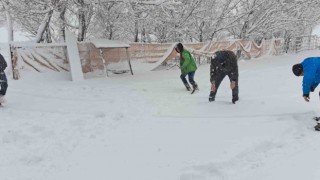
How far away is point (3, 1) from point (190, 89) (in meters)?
6.79

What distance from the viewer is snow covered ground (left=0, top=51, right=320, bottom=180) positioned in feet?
16.1

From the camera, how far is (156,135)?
6297mm

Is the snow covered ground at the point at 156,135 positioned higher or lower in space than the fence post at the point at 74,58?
lower

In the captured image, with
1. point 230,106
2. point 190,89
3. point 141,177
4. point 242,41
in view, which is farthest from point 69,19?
point 141,177

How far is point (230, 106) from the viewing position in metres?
8.05

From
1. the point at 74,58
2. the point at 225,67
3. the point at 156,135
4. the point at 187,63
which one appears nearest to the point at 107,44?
the point at 74,58

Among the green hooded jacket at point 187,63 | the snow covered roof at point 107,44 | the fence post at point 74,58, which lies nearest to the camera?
the green hooded jacket at point 187,63

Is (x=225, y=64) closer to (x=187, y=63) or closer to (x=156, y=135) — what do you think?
(x=187, y=63)

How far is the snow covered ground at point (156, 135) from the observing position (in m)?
4.92

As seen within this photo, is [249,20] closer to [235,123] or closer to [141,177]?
[235,123]

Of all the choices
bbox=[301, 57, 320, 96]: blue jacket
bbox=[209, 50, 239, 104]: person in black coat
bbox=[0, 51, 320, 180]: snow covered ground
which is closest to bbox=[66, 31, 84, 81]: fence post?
bbox=[0, 51, 320, 180]: snow covered ground

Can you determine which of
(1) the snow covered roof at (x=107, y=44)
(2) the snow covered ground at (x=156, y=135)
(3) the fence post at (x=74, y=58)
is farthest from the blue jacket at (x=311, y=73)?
(1) the snow covered roof at (x=107, y=44)

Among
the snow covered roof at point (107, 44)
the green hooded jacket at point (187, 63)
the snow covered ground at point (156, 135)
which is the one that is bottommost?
the snow covered ground at point (156, 135)

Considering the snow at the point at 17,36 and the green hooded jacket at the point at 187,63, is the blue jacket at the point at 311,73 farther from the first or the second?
the snow at the point at 17,36
